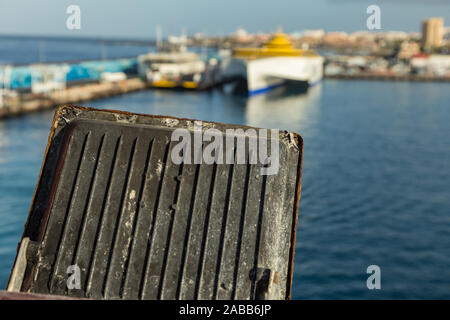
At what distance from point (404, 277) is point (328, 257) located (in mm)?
2425

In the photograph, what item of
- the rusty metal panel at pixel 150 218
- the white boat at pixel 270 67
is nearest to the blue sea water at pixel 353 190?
the rusty metal panel at pixel 150 218

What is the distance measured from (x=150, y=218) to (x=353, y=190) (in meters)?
20.0

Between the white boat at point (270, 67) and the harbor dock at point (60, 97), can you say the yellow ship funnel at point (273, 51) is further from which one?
the harbor dock at point (60, 97)

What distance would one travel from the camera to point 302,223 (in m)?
19.1

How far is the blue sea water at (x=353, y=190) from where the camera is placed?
15.4 m

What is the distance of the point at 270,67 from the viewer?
70.4 m

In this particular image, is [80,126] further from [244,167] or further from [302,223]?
[302,223]

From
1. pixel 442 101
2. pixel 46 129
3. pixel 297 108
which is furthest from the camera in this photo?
pixel 442 101

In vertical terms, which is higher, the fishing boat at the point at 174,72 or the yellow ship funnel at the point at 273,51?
the yellow ship funnel at the point at 273,51

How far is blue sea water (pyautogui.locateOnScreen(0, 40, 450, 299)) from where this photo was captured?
50.4 feet

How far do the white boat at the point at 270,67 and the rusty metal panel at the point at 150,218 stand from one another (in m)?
60.8

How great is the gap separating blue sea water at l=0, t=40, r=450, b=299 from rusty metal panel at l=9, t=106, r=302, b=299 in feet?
30.7

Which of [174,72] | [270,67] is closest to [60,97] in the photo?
[270,67]
